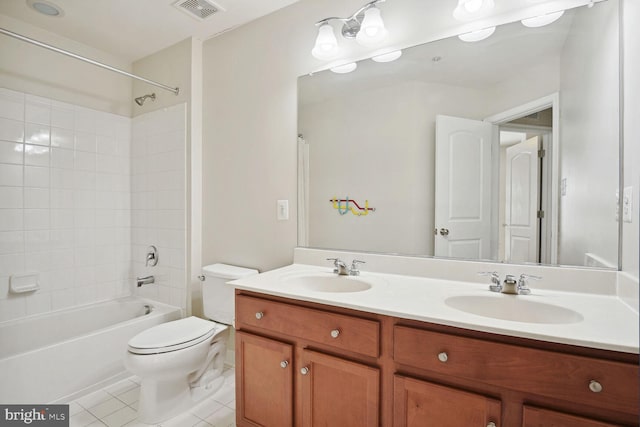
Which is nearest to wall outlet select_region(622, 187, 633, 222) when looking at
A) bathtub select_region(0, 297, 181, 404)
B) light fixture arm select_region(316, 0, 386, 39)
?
light fixture arm select_region(316, 0, 386, 39)

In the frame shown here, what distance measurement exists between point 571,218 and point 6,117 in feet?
10.5

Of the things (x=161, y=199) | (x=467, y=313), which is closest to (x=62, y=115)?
(x=161, y=199)

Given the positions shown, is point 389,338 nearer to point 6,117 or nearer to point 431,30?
point 431,30

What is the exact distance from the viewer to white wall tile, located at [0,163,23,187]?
1.96m

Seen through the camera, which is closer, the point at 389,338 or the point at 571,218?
the point at 389,338

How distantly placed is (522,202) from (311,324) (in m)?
1.04

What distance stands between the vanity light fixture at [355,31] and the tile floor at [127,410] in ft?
6.75

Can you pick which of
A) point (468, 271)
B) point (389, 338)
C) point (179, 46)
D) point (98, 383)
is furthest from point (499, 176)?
point (98, 383)

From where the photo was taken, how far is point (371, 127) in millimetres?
1628

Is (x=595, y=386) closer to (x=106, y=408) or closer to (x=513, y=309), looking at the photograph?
(x=513, y=309)

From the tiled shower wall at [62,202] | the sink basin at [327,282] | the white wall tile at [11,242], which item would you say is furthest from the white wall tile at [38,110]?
the sink basin at [327,282]

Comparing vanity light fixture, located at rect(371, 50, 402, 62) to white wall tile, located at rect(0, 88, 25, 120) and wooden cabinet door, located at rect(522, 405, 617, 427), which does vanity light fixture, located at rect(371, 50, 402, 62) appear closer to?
wooden cabinet door, located at rect(522, 405, 617, 427)

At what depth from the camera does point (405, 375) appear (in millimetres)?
1006

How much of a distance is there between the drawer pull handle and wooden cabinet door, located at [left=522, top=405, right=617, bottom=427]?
0.08 meters
